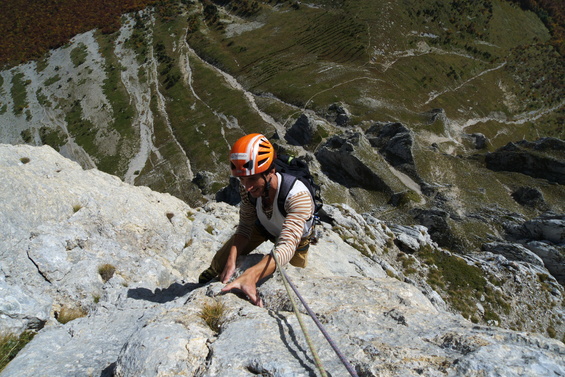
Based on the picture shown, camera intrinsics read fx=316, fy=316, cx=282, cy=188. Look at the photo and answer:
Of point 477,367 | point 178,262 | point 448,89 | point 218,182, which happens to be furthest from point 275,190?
point 448,89

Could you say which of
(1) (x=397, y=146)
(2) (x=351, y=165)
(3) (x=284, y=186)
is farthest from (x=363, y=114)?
(3) (x=284, y=186)

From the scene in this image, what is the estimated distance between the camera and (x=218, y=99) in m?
126

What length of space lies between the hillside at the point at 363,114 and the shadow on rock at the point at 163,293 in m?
20.3

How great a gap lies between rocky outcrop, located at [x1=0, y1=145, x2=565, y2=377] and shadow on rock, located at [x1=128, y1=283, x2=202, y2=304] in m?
0.09

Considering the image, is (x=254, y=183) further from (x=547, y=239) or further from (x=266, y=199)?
(x=547, y=239)

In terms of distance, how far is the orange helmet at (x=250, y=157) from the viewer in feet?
25.7

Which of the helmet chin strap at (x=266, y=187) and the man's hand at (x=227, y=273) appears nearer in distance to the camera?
the helmet chin strap at (x=266, y=187)

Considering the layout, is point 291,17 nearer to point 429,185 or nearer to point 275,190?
point 429,185

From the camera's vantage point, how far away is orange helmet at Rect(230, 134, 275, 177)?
25.7 ft

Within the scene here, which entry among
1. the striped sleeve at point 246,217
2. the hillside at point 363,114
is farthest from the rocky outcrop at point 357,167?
the striped sleeve at point 246,217

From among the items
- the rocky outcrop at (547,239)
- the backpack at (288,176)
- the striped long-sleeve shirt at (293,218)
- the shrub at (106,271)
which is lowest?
the rocky outcrop at (547,239)

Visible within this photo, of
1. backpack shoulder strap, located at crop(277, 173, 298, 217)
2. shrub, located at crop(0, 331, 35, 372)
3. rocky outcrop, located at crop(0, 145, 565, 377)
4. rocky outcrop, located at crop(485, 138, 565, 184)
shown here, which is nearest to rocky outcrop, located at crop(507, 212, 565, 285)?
rocky outcrop, located at crop(485, 138, 565, 184)

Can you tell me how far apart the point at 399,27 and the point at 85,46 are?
163 meters

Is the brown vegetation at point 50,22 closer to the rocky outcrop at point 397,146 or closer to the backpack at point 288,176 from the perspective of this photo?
the rocky outcrop at point 397,146
